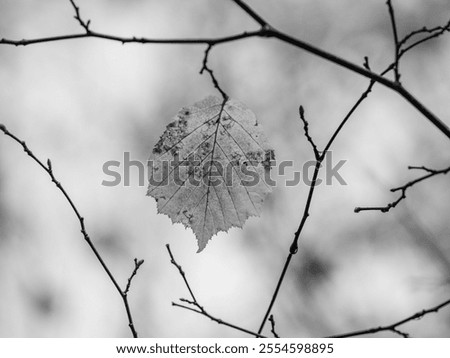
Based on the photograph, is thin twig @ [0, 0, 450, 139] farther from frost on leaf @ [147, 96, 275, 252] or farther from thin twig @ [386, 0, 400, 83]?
frost on leaf @ [147, 96, 275, 252]

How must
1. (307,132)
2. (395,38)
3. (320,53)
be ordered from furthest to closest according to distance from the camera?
(307,132) < (395,38) < (320,53)

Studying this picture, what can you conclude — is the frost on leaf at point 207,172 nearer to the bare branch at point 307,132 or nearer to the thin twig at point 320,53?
the bare branch at point 307,132

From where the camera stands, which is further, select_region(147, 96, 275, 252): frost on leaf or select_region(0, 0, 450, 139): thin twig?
select_region(147, 96, 275, 252): frost on leaf

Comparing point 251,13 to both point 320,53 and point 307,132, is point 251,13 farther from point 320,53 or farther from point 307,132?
point 307,132

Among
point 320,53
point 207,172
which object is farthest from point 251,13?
point 207,172

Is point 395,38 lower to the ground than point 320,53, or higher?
higher

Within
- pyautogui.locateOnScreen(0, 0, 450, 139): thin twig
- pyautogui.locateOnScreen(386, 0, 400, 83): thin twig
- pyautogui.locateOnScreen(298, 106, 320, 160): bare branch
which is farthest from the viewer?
pyautogui.locateOnScreen(298, 106, 320, 160): bare branch

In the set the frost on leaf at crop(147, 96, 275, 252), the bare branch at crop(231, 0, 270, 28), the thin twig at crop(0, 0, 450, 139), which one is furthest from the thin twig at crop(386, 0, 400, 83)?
the frost on leaf at crop(147, 96, 275, 252)
